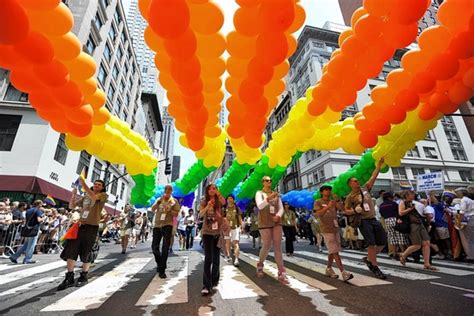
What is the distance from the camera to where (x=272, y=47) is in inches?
135

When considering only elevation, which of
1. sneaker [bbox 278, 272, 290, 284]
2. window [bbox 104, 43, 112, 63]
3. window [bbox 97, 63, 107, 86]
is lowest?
sneaker [bbox 278, 272, 290, 284]

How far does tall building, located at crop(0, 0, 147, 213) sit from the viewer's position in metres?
14.8

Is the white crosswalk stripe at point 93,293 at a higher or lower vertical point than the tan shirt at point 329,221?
lower

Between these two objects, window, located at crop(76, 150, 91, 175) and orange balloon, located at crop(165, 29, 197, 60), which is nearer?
orange balloon, located at crop(165, 29, 197, 60)

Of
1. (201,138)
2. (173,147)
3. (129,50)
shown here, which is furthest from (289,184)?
(173,147)

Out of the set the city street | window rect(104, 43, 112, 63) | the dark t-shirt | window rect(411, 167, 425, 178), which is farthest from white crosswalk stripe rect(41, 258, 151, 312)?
window rect(411, 167, 425, 178)

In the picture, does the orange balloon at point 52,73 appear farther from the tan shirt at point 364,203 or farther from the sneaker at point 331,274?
the sneaker at point 331,274

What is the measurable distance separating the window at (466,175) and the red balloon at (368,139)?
3518 cm

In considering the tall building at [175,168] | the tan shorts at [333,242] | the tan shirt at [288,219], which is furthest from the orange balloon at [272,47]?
the tall building at [175,168]

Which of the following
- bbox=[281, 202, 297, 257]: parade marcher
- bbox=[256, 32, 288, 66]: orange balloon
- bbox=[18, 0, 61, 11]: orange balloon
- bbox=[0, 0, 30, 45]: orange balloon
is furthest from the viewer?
bbox=[281, 202, 297, 257]: parade marcher

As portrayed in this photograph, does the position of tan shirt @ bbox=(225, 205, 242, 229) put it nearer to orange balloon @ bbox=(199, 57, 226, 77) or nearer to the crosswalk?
the crosswalk

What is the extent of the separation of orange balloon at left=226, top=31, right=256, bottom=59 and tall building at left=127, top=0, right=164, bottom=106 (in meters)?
70.1

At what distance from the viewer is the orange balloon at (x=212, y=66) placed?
4090mm

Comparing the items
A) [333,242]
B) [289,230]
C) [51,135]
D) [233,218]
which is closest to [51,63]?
[333,242]
